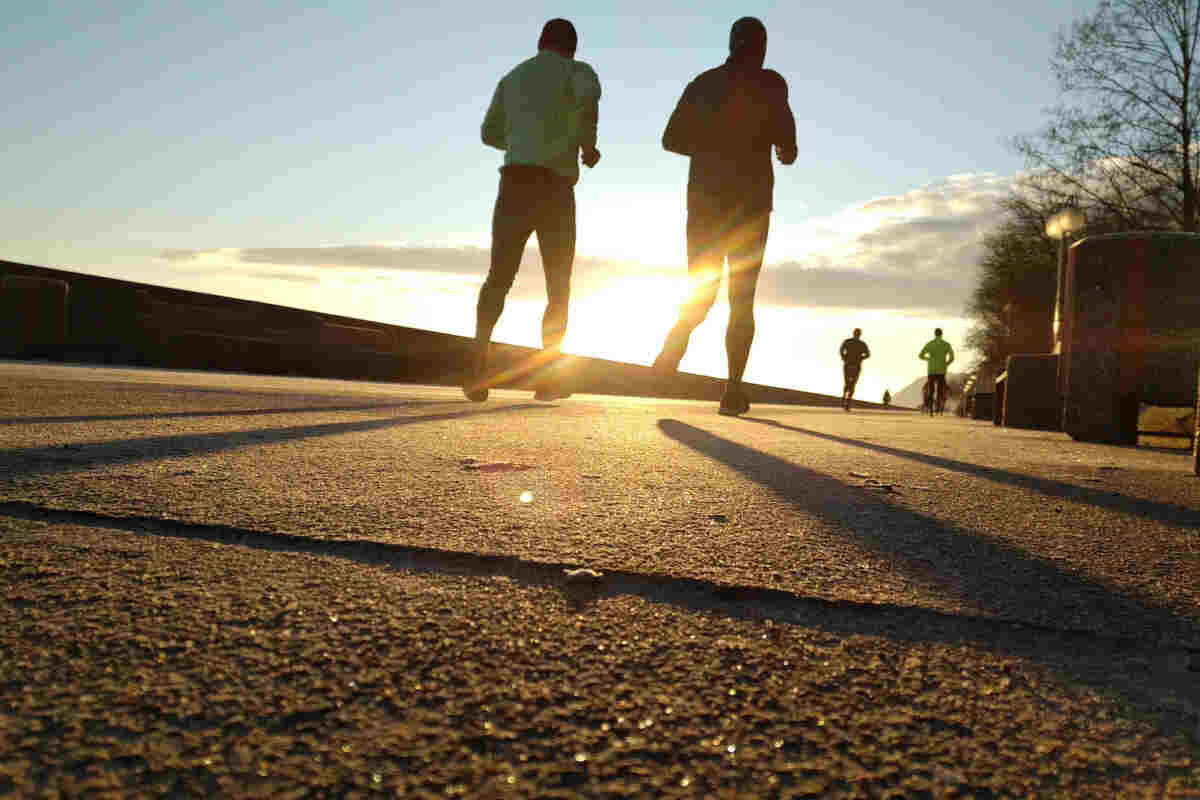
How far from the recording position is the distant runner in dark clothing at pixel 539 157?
561 centimetres

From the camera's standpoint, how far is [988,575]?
4.52 ft

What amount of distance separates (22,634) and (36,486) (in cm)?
89

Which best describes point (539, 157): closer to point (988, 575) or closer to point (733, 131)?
point (733, 131)

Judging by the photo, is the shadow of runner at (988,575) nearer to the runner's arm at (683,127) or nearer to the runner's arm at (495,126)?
the runner's arm at (683,127)

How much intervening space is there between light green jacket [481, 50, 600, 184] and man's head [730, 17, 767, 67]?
0.86 metres

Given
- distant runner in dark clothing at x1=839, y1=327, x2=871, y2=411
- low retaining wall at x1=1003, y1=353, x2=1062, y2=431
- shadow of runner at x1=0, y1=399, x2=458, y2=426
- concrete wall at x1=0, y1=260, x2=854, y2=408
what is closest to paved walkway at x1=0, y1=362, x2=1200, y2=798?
shadow of runner at x1=0, y1=399, x2=458, y2=426

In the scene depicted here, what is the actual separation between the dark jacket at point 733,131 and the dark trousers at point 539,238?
79 cm

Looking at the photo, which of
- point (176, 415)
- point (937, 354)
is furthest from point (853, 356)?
point (176, 415)

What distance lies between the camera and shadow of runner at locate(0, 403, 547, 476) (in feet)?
6.57

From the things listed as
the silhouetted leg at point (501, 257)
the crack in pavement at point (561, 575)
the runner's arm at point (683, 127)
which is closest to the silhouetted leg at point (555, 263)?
the silhouetted leg at point (501, 257)

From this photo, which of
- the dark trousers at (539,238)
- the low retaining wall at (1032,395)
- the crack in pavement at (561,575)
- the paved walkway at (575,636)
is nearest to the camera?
the paved walkway at (575,636)

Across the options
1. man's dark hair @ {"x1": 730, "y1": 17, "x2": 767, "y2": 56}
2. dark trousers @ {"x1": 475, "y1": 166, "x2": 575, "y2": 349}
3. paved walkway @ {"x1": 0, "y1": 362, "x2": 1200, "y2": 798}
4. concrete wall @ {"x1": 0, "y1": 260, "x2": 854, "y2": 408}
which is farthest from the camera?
concrete wall @ {"x1": 0, "y1": 260, "x2": 854, "y2": 408}

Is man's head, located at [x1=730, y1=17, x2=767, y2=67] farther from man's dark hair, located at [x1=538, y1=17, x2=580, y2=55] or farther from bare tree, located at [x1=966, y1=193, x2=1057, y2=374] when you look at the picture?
bare tree, located at [x1=966, y1=193, x2=1057, y2=374]

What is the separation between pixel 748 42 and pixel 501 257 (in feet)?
6.46
